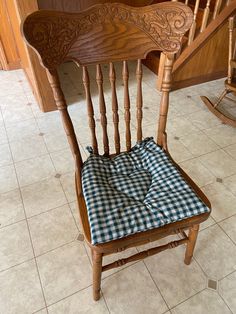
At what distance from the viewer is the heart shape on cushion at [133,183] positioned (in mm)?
985

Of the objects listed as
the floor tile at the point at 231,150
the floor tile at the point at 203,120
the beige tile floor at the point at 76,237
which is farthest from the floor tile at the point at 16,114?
the floor tile at the point at 231,150

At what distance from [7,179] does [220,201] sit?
1.47m

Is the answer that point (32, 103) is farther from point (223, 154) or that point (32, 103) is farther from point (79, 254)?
point (223, 154)

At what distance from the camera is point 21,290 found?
3.89 feet

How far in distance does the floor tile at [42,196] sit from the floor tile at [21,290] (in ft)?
1.12

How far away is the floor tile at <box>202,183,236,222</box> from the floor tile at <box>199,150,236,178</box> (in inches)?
5.2

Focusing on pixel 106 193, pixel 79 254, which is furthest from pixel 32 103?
pixel 106 193

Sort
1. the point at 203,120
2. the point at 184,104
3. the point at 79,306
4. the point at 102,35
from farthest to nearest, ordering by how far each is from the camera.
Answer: the point at 184,104
the point at 203,120
the point at 79,306
the point at 102,35

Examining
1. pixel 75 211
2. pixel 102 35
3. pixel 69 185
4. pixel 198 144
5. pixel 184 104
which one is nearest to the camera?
pixel 102 35

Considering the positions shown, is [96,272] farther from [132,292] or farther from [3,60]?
[3,60]

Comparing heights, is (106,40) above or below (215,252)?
above

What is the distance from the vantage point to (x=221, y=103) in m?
2.50

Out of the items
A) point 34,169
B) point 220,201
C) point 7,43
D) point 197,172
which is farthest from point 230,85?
point 7,43

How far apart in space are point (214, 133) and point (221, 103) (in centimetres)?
55
